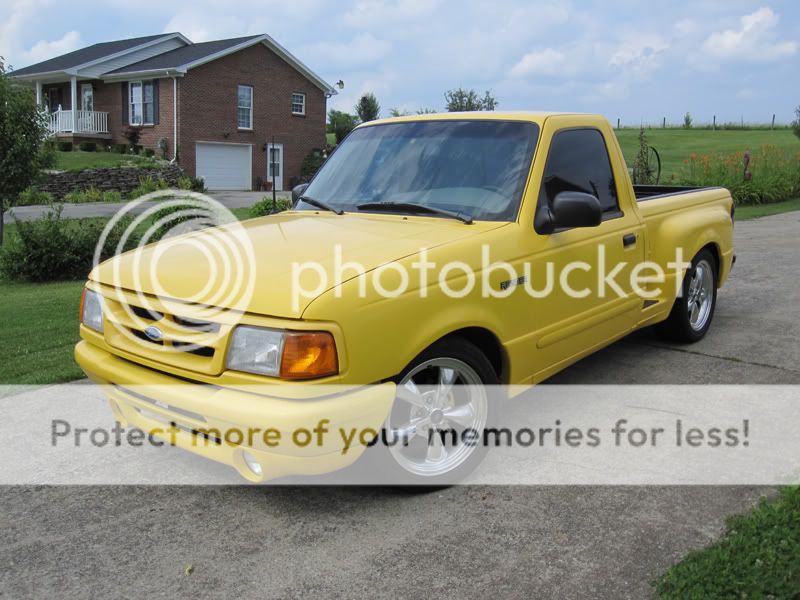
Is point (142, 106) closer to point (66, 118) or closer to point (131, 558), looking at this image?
point (66, 118)

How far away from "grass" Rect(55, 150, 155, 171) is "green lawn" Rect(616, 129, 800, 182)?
24.7 meters

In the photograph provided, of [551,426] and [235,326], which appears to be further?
[551,426]

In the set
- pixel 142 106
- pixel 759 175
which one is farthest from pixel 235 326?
pixel 142 106

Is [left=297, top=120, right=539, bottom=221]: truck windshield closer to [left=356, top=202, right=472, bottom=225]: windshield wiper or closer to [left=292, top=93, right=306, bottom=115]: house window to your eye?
[left=356, top=202, right=472, bottom=225]: windshield wiper

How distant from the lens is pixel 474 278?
12.7ft

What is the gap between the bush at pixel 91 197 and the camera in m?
25.4

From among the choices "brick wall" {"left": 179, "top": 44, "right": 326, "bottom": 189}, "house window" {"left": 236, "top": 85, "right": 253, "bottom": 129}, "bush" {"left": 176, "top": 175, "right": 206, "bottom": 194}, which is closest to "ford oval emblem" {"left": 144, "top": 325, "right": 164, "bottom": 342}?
"bush" {"left": 176, "top": 175, "right": 206, "bottom": 194}

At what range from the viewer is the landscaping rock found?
88.3 ft

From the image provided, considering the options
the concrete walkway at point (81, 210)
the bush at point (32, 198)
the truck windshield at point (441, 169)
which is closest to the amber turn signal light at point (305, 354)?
the truck windshield at point (441, 169)

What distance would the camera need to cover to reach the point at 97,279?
13.4 feet

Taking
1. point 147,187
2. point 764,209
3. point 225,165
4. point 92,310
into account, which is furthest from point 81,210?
point 92,310

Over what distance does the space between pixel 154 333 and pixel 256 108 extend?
109 feet

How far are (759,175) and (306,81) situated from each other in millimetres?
22537

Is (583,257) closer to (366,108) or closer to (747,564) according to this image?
(747,564)
